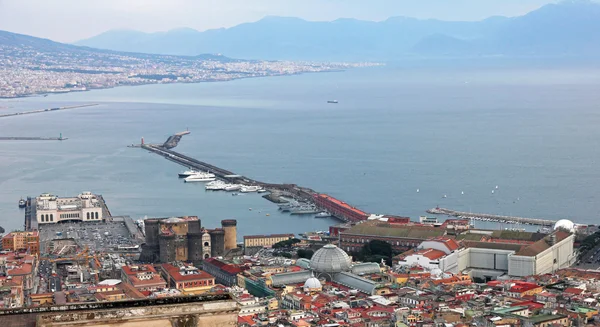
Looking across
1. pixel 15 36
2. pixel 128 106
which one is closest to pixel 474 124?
pixel 128 106

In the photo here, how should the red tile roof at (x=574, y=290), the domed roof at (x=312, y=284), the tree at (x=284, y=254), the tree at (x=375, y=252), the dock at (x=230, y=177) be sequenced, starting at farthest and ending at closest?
the dock at (x=230, y=177) < the tree at (x=284, y=254) < the tree at (x=375, y=252) < the domed roof at (x=312, y=284) < the red tile roof at (x=574, y=290)

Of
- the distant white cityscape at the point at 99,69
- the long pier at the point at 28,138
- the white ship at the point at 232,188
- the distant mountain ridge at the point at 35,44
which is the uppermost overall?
the distant mountain ridge at the point at 35,44

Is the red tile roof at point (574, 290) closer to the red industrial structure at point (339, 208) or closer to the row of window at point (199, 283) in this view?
the row of window at point (199, 283)

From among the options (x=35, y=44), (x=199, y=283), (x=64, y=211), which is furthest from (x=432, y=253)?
(x=35, y=44)

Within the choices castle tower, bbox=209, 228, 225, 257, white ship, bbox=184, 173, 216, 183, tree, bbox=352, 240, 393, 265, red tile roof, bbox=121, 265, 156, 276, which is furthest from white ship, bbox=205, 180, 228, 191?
red tile roof, bbox=121, 265, 156, 276

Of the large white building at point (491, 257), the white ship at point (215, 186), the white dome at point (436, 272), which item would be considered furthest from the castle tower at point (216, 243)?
the white ship at point (215, 186)

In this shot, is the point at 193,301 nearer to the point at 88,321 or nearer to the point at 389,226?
the point at 88,321

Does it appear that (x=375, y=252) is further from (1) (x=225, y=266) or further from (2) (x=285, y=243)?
(1) (x=225, y=266)
